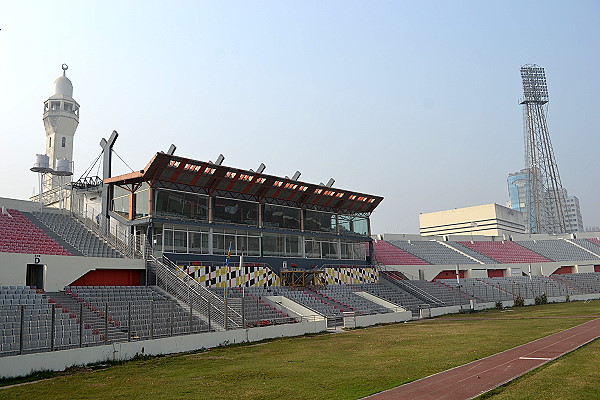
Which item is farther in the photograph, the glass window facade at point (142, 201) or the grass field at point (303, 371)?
the glass window facade at point (142, 201)

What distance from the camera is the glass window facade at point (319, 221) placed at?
5338cm

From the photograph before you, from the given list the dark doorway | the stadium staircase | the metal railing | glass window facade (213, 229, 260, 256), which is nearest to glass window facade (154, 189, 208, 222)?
glass window facade (213, 229, 260, 256)

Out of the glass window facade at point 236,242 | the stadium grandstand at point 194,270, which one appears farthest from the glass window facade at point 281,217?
the glass window facade at point 236,242

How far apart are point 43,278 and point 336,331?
2023 cm

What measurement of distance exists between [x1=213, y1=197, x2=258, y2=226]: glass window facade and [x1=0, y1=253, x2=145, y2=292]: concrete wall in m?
11.1

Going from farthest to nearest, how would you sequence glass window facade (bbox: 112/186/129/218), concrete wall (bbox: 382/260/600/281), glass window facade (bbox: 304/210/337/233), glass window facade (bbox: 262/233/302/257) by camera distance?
concrete wall (bbox: 382/260/600/281)
glass window facade (bbox: 304/210/337/233)
glass window facade (bbox: 262/233/302/257)
glass window facade (bbox: 112/186/129/218)

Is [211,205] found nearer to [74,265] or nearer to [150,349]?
[74,265]

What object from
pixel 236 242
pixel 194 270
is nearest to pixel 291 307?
pixel 194 270

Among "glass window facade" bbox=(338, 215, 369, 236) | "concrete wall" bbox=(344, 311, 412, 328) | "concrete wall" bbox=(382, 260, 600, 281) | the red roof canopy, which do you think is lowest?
"concrete wall" bbox=(344, 311, 412, 328)

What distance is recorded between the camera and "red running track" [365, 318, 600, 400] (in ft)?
44.0

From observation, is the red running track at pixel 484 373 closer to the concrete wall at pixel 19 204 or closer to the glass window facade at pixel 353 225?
the glass window facade at pixel 353 225

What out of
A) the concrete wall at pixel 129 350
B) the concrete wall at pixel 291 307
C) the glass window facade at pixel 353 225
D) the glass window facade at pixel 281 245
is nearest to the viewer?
the concrete wall at pixel 129 350

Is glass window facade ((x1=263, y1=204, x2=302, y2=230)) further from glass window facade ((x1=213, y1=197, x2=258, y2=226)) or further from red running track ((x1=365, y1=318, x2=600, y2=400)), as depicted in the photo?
red running track ((x1=365, y1=318, x2=600, y2=400))

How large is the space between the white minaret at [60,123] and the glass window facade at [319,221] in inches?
1601
